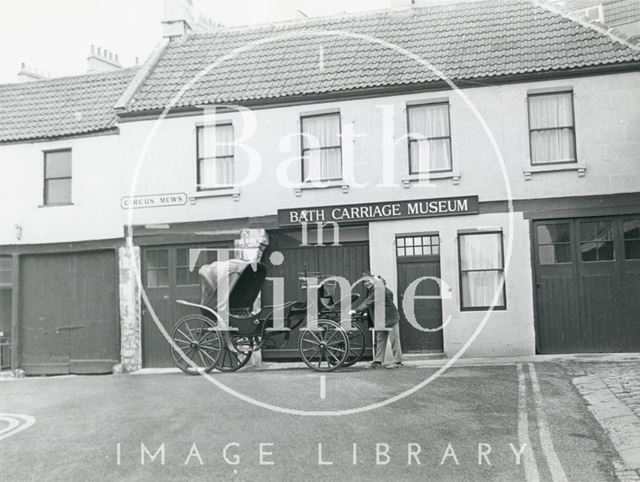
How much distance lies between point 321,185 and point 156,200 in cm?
392

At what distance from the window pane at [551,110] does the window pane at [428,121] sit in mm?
1790

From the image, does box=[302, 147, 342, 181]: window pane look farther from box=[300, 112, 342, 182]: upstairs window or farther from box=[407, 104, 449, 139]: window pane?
box=[407, 104, 449, 139]: window pane

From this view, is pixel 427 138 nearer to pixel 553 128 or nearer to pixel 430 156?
pixel 430 156

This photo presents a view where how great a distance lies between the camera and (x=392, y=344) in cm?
1359

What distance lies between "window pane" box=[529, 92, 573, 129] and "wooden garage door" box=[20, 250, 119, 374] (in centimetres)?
1015

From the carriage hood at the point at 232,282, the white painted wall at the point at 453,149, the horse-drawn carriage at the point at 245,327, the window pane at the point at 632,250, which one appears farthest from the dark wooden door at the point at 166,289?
the window pane at the point at 632,250


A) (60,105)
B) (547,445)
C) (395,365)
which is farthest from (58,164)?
(547,445)

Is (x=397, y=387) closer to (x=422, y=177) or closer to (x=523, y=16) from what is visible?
(x=422, y=177)

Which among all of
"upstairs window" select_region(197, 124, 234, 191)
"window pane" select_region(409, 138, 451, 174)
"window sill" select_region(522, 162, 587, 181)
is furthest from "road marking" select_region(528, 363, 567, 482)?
"upstairs window" select_region(197, 124, 234, 191)

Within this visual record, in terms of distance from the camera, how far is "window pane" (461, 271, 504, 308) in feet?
48.3

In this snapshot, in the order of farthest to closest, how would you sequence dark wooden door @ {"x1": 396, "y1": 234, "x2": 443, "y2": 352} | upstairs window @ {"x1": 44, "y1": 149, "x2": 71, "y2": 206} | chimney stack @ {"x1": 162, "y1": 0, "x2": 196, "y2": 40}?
chimney stack @ {"x1": 162, "y1": 0, "x2": 196, "y2": 40}, upstairs window @ {"x1": 44, "y1": 149, "x2": 71, "y2": 206}, dark wooden door @ {"x1": 396, "y1": 234, "x2": 443, "y2": 352}

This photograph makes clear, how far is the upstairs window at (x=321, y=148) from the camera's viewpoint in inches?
619

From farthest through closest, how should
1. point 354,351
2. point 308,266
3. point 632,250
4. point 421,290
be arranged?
point 308,266 < point 421,290 < point 632,250 < point 354,351

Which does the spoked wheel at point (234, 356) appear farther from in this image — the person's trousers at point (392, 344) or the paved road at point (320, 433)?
the person's trousers at point (392, 344)
